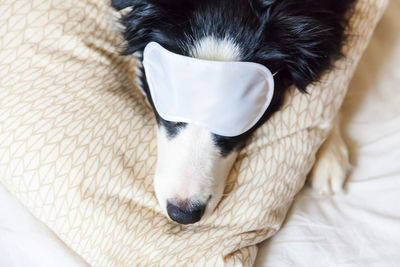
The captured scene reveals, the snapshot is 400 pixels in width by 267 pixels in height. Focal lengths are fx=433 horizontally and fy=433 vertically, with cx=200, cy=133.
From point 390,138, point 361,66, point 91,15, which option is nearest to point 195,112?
point 91,15

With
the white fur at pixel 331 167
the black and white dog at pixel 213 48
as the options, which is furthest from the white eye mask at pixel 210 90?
the white fur at pixel 331 167

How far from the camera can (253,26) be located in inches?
51.4

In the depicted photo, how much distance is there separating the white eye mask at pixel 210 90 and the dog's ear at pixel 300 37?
0.13 m

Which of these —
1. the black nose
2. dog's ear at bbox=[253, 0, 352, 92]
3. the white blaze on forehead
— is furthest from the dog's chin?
dog's ear at bbox=[253, 0, 352, 92]

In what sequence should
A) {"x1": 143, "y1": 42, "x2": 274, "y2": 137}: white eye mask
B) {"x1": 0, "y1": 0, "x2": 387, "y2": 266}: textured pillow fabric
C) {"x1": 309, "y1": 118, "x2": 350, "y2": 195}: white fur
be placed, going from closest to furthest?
{"x1": 143, "y1": 42, "x2": 274, "y2": 137}: white eye mask < {"x1": 0, "y1": 0, "x2": 387, "y2": 266}: textured pillow fabric < {"x1": 309, "y1": 118, "x2": 350, "y2": 195}: white fur

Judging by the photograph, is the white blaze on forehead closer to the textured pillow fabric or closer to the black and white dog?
the black and white dog

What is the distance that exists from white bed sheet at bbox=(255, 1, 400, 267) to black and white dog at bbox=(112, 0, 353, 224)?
1.05ft

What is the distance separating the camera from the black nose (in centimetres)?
128

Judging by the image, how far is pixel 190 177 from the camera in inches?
51.3

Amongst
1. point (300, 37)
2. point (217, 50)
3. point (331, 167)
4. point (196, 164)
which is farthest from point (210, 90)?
point (331, 167)

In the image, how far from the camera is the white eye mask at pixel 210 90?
1.21 metres

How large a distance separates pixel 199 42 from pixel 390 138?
0.88 m

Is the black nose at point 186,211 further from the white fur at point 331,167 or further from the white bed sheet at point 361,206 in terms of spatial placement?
the white fur at point 331,167

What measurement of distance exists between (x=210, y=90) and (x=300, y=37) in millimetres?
361
